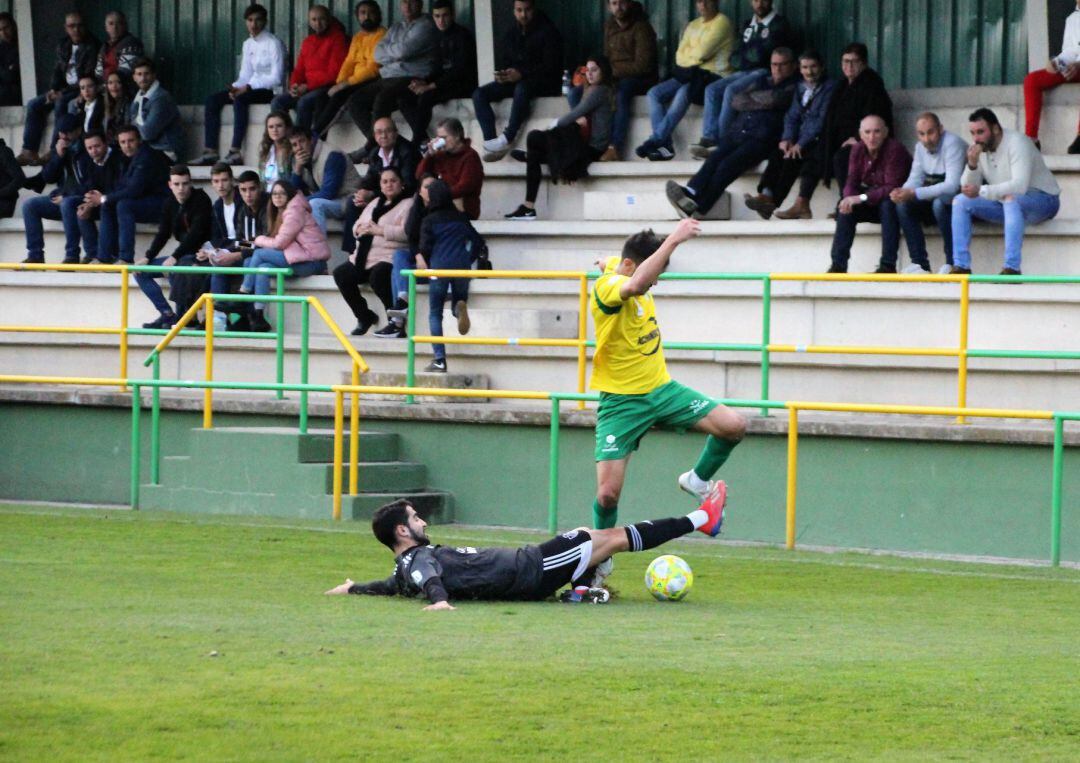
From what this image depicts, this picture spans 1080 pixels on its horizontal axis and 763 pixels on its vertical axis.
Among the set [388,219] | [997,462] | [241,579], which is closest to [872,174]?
[997,462]

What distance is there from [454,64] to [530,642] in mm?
12269

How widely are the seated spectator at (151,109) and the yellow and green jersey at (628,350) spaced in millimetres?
11175

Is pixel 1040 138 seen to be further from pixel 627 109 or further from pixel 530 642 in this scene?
pixel 530 642

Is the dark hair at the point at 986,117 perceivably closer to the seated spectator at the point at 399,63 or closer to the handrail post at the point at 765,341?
the handrail post at the point at 765,341

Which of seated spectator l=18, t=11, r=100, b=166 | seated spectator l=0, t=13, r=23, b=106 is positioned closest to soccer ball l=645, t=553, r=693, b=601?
seated spectator l=18, t=11, r=100, b=166

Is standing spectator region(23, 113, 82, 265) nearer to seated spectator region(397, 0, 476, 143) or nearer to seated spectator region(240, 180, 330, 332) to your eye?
seated spectator region(240, 180, 330, 332)

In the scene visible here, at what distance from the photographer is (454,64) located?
20.0m

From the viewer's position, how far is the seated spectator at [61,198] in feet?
66.4

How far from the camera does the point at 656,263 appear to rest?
394 inches

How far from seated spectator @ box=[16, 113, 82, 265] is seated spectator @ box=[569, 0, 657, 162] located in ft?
17.4

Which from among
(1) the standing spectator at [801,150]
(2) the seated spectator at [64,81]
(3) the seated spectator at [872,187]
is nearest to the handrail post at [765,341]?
(3) the seated spectator at [872,187]

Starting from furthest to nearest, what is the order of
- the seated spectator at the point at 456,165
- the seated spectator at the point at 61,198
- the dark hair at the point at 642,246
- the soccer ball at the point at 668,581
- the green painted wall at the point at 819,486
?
the seated spectator at the point at 61,198
the seated spectator at the point at 456,165
the green painted wall at the point at 819,486
the dark hair at the point at 642,246
the soccer ball at the point at 668,581

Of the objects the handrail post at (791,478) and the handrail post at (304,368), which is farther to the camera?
the handrail post at (304,368)

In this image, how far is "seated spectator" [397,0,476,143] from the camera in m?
19.6
